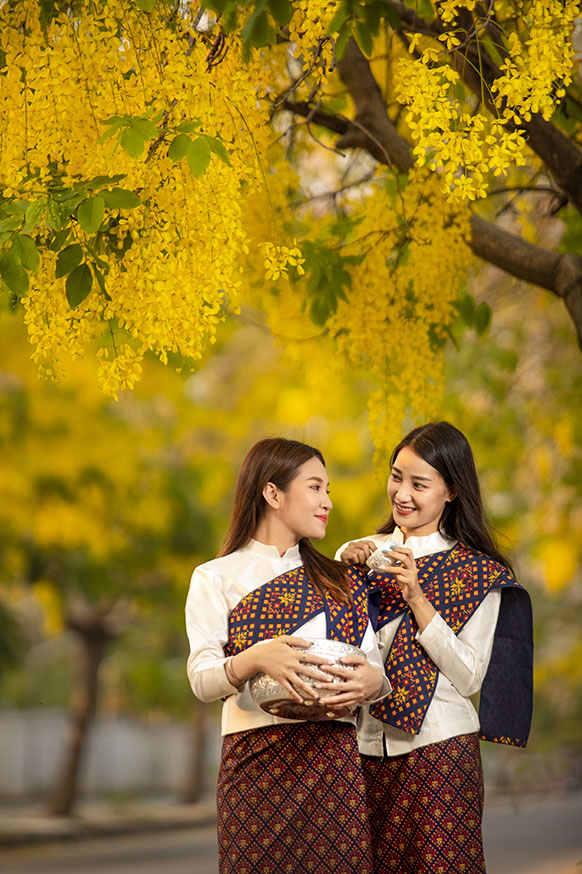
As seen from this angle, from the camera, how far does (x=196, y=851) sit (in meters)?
11.9

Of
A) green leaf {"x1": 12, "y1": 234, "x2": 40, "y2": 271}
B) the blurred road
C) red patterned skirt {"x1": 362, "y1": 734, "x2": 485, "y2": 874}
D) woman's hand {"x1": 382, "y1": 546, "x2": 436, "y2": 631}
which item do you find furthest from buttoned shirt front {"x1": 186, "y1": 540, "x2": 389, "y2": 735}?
the blurred road

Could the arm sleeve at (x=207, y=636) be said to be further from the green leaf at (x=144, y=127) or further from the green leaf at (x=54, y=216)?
the green leaf at (x=144, y=127)

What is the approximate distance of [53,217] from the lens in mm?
3107

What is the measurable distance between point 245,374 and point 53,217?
44.3 feet

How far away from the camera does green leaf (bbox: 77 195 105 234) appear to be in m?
3.07

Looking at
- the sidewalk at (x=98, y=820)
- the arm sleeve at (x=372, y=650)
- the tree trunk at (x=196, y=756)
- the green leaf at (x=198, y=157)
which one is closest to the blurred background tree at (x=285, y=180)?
the green leaf at (x=198, y=157)

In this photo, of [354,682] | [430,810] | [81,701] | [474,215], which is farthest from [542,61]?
[81,701]

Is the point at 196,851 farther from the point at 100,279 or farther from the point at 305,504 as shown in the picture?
the point at 100,279

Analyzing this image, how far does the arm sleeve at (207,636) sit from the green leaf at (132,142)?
3.56 ft

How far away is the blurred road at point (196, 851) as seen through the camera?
10.2 m

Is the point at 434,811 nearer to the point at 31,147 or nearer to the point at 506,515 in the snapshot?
the point at 31,147

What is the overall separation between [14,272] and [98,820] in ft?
41.8

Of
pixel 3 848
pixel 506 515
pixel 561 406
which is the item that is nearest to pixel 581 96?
pixel 561 406

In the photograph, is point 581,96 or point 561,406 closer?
point 581,96
